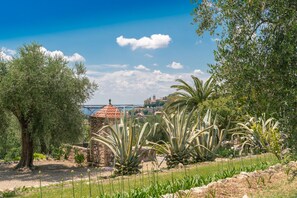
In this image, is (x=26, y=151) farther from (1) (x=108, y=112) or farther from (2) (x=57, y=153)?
(1) (x=108, y=112)

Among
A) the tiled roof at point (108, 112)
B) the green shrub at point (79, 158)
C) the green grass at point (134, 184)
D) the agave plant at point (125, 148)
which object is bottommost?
the green shrub at point (79, 158)

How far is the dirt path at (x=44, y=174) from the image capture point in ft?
45.4

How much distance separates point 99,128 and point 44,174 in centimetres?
384

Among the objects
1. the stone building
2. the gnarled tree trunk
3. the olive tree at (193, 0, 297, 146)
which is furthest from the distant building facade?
the olive tree at (193, 0, 297, 146)

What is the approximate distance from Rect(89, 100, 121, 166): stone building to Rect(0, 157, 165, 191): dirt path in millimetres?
1050

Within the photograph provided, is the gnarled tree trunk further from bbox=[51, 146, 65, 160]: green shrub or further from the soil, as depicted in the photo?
the soil

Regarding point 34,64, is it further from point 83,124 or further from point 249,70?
point 249,70

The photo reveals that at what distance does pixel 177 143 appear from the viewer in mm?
11203

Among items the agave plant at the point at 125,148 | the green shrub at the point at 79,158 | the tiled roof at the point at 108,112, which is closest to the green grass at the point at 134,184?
the agave plant at the point at 125,148

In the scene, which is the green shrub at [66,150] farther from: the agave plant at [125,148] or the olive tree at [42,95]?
the agave plant at [125,148]

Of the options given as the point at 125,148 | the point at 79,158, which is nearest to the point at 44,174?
the point at 79,158

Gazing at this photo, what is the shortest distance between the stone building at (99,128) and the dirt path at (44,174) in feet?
3.44

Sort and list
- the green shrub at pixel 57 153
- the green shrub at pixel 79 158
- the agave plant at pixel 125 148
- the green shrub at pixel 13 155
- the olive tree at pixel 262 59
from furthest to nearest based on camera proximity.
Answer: the green shrub at pixel 13 155, the green shrub at pixel 57 153, the green shrub at pixel 79 158, the agave plant at pixel 125 148, the olive tree at pixel 262 59

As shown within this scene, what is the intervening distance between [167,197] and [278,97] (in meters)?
2.16
